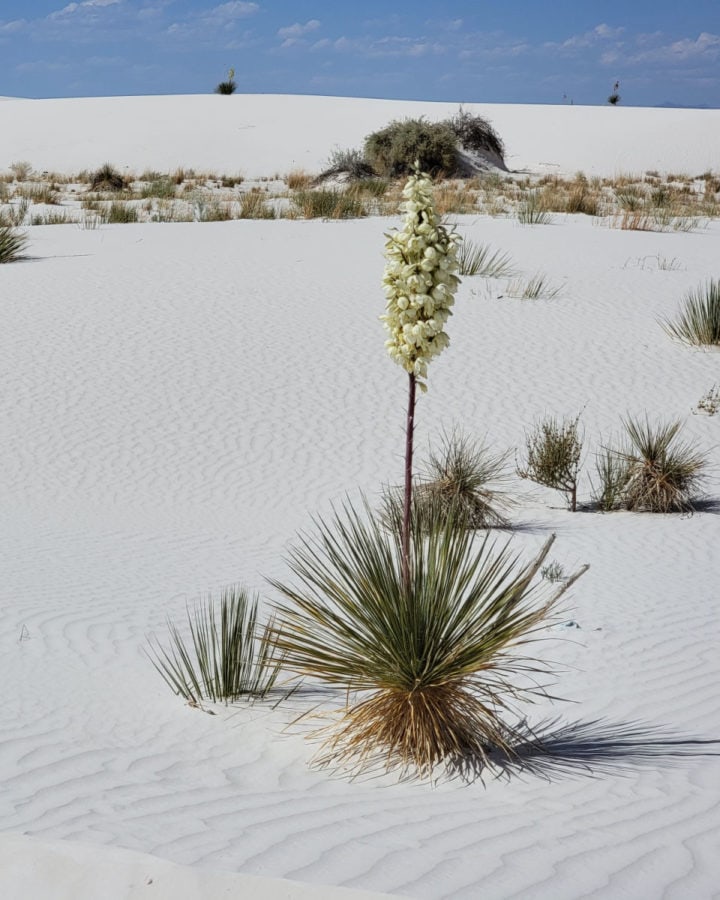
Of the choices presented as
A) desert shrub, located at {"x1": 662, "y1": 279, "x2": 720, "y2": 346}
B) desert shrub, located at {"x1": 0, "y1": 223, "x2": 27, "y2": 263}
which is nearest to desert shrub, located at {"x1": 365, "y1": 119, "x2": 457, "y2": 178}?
desert shrub, located at {"x1": 0, "y1": 223, "x2": 27, "y2": 263}

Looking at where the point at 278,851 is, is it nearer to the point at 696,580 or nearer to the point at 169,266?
the point at 696,580

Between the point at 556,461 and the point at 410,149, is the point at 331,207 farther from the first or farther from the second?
the point at 556,461

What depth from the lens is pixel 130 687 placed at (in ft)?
15.7

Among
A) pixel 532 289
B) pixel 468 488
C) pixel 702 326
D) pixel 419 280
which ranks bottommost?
pixel 468 488

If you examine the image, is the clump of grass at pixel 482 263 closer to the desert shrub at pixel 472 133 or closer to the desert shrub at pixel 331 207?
the desert shrub at pixel 331 207

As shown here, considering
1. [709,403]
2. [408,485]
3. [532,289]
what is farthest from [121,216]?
[408,485]

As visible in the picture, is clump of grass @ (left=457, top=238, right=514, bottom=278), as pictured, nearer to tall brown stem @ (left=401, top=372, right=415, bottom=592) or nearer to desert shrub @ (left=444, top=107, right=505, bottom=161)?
tall brown stem @ (left=401, top=372, right=415, bottom=592)

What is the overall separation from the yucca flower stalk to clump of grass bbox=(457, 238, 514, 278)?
469 inches

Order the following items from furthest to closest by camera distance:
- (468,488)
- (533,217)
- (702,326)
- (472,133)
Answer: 1. (472,133)
2. (533,217)
3. (702,326)
4. (468,488)

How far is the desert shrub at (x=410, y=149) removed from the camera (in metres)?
31.6

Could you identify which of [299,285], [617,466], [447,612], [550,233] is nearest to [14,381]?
[299,285]

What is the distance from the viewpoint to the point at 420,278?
137 inches

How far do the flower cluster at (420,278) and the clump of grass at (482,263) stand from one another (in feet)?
39.1

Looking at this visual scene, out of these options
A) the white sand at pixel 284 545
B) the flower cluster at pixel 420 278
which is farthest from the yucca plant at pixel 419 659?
the flower cluster at pixel 420 278
